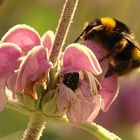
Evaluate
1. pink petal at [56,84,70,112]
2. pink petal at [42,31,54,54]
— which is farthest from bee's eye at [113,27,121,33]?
pink petal at [56,84,70,112]

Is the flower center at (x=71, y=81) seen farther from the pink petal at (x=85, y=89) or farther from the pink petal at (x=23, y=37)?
the pink petal at (x=23, y=37)

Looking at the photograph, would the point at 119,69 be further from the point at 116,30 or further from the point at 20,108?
the point at 20,108

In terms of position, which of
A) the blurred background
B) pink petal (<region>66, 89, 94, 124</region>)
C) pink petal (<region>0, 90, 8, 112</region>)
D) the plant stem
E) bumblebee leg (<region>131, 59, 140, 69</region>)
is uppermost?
bumblebee leg (<region>131, 59, 140, 69</region>)

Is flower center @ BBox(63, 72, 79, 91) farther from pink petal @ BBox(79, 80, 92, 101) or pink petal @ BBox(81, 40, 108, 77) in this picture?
pink petal @ BBox(81, 40, 108, 77)

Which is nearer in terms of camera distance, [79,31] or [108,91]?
[108,91]

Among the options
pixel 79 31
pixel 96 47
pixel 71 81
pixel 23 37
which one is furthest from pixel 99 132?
pixel 79 31
